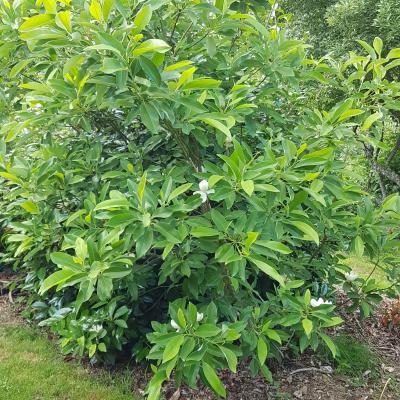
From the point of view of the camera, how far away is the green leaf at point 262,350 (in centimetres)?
238

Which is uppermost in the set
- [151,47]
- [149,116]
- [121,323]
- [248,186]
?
[151,47]

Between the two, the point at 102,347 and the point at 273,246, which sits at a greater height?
the point at 273,246

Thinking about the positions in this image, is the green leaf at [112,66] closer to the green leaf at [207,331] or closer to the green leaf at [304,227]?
the green leaf at [304,227]

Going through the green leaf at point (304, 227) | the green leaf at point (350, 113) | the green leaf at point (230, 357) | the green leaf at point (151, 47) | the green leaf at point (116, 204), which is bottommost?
the green leaf at point (230, 357)

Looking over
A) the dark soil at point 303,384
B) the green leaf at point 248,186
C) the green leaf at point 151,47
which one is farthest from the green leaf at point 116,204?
the dark soil at point 303,384

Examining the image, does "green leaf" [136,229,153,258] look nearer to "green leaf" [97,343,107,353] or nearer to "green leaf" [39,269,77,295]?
"green leaf" [39,269,77,295]

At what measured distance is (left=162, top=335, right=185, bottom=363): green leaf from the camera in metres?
2.03

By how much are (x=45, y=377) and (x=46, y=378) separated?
0.02 metres

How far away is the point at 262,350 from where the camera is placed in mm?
2408

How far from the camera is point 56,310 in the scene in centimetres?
372

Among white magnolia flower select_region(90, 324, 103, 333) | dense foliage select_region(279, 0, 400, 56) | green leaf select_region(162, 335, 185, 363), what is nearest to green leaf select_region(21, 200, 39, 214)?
white magnolia flower select_region(90, 324, 103, 333)

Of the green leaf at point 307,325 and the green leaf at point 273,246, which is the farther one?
the green leaf at point 307,325

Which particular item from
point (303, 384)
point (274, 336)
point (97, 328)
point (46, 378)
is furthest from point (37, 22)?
point (303, 384)

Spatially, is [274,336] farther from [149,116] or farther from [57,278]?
[149,116]
